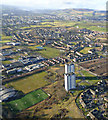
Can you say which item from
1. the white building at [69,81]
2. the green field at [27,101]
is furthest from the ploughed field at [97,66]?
the green field at [27,101]

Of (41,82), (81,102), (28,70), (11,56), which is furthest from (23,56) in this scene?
(81,102)

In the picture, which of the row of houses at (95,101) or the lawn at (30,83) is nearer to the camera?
the row of houses at (95,101)

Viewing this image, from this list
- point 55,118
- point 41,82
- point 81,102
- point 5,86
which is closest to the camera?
point 55,118

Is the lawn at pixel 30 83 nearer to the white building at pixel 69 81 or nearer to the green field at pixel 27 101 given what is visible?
the green field at pixel 27 101

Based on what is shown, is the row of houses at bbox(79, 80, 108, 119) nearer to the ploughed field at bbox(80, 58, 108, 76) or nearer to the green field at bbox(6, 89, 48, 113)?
the ploughed field at bbox(80, 58, 108, 76)

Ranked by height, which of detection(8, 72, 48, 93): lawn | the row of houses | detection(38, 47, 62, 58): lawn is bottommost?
the row of houses

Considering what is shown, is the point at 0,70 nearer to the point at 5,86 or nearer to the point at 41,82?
the point at 5,86

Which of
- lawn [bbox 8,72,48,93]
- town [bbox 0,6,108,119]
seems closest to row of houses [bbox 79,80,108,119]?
town [bbox 0,6,108,119]
